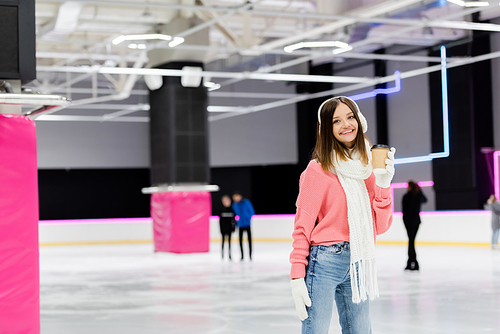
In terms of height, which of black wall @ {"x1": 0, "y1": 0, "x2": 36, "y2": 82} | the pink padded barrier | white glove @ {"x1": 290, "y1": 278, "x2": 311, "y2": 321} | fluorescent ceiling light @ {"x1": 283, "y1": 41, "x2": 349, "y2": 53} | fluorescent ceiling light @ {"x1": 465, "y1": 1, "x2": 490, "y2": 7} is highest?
fluorescent ceiling light @ {"x1": 465, "y1": 1, "x2": 490, "y2": 7}

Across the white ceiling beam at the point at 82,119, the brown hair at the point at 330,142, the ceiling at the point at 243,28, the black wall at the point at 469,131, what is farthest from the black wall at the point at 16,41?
the white ceiling beam at the point at 82,119

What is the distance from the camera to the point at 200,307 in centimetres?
750

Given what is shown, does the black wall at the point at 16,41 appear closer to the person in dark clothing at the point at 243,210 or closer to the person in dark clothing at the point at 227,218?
the person in dark clothing at the point at 243,210

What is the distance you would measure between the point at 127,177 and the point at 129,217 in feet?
4.84

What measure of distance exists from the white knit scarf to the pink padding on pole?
2.91 meters

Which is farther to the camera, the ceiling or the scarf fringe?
the ceiling

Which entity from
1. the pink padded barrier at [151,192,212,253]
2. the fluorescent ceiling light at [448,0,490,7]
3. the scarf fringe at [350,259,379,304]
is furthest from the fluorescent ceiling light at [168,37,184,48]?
the scarf fringe at [350,259,379,304]

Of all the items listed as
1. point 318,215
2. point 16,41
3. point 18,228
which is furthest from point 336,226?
point 18,228

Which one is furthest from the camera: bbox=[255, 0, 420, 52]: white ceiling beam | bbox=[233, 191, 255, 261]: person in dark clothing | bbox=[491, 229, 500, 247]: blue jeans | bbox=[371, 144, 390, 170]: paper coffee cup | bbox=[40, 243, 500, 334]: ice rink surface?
bbox=[491, 229, 500, 247]: blue jeans

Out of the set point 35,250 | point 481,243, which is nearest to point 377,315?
point 35,250

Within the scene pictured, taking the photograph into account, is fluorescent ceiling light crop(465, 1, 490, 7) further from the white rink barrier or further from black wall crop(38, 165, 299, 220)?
black wall crop(38, 165, 299, 220)

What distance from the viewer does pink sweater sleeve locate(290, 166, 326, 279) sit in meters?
2.80

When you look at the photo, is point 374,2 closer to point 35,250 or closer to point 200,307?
point 200,307

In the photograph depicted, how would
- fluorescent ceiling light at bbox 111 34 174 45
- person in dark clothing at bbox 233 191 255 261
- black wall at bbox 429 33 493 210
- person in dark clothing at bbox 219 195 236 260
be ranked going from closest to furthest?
fluorescent ceiling light at bbox 111 34 174 45, person in dark clothing at bbox 233 191 255 261, person in dark clothing at bbox 219 195 236 260, black wall at bbox 429 33 493 210
